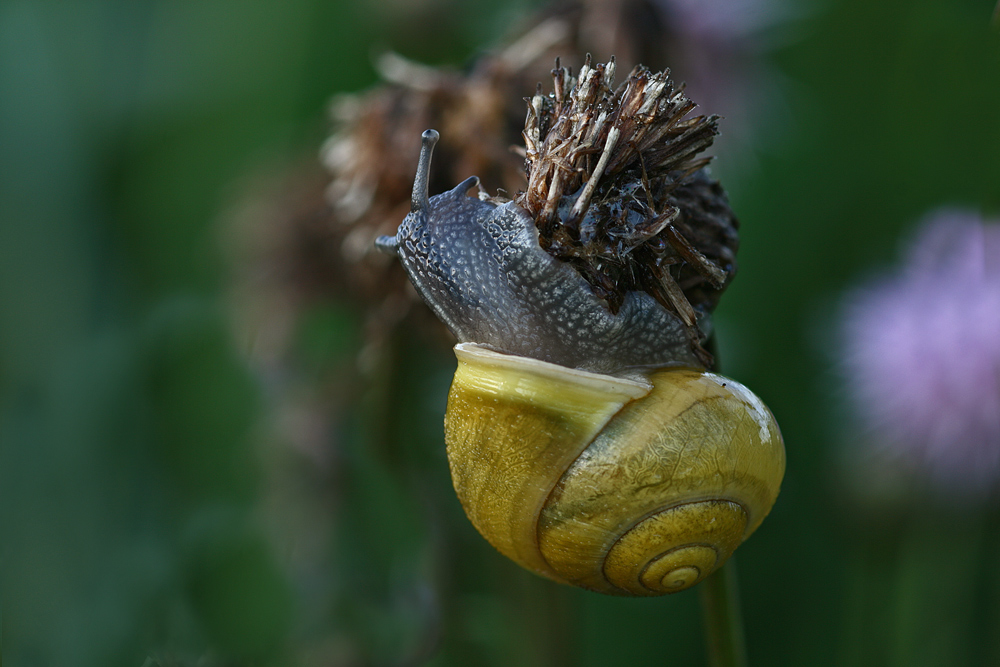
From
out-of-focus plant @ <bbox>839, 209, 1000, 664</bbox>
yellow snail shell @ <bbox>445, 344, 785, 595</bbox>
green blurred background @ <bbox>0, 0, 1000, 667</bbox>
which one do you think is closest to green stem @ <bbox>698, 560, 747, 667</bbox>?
yellow snail shell @ <bbox>445, 344, 785, 595</bbox>

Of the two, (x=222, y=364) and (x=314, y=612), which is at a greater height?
(x=222, y=364)

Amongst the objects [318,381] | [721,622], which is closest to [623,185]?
[721,622]

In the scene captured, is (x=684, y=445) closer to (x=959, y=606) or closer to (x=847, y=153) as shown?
(x=959, y=606)

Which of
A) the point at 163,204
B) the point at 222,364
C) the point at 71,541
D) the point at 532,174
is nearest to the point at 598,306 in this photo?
the point at 532,174

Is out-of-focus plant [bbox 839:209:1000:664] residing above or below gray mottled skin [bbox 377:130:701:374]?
below

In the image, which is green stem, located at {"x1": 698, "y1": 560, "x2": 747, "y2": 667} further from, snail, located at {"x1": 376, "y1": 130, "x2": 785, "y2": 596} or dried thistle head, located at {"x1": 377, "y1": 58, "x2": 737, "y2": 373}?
dried thistle head, located at {"x1": 377, "y1": 58, "x2": 737, "y2": 373}

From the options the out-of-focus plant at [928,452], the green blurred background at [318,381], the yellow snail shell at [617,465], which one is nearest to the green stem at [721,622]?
the yellow snail shell at [617,465]
